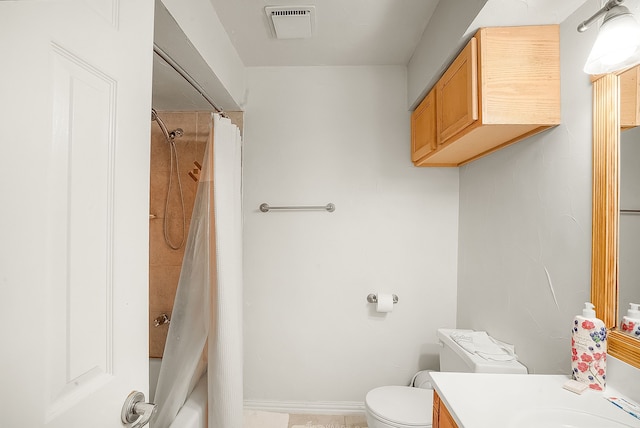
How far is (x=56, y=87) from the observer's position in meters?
0.49

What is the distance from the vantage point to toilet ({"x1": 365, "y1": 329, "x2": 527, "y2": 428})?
1.29 metres

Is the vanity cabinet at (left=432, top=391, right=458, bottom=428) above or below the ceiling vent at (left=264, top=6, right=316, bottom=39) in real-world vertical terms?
below

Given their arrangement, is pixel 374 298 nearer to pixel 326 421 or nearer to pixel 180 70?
pixel 326 421

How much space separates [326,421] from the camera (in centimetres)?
193

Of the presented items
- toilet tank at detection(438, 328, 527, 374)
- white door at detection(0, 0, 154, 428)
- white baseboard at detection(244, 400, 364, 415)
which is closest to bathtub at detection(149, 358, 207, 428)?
white baseboard at detection(244, 400, 364, 415)

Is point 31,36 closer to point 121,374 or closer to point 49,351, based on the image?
point 49,351

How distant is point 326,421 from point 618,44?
225 centimetres

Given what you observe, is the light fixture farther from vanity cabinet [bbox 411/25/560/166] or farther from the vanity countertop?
the vanity countertop

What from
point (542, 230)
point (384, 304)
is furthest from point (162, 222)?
point (542, 230)

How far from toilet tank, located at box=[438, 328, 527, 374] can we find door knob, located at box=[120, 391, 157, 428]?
48.6 inches

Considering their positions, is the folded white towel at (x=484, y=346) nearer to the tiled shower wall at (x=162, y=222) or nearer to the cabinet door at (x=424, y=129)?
the cabinet door at (x=424, y=129)

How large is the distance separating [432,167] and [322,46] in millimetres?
1041

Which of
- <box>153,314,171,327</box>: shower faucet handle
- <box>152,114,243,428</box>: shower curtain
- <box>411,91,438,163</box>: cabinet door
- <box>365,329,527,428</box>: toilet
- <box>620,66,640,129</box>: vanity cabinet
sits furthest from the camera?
<box>153,314,171,327</box>: shower faucet handle

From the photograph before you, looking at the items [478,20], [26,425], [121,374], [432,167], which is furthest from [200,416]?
[478,20]
